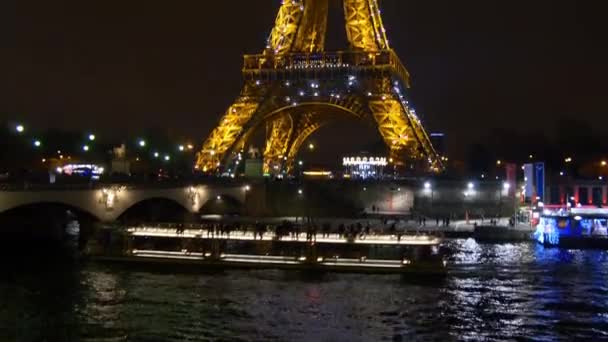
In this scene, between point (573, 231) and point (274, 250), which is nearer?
point (274, 250)

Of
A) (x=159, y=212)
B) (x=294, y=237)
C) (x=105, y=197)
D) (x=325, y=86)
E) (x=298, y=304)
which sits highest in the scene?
(x=325, y=86)

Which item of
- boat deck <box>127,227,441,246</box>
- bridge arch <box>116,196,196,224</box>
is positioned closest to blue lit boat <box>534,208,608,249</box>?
boat deck <box>127,227,441,246</box>

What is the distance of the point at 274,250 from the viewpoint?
3675cm

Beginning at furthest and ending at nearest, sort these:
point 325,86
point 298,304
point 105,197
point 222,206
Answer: point 222,206
point 325,86
point 105,197
point 298,304

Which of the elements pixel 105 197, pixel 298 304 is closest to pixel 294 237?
pixel 298 304

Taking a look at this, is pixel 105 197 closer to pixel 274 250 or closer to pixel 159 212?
pixel 274 250

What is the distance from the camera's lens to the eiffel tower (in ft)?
217

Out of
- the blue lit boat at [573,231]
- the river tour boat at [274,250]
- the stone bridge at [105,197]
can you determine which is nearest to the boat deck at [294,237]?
the river tour boat at [274,250]

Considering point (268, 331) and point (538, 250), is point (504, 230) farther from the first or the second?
point (268, 331)

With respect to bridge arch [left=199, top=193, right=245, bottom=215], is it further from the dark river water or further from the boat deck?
the dark river water

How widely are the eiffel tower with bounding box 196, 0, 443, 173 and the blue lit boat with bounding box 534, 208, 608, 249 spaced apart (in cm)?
2035

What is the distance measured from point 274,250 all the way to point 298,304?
9674 millimetres

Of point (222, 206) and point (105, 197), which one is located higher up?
point (105, 197)

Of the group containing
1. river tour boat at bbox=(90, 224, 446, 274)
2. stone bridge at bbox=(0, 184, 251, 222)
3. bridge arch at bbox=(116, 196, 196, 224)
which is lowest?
river tour boat at bbox=(90, 224, 446, 274)
